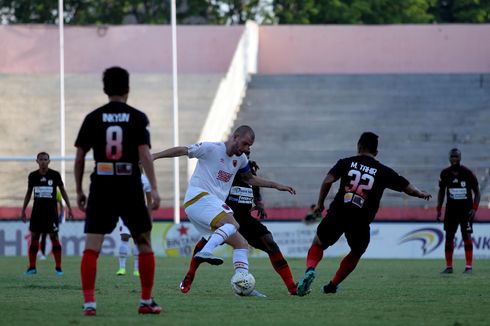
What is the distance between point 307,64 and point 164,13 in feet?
38.8

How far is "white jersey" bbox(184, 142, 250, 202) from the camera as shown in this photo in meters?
14.4

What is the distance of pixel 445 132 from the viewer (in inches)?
1580

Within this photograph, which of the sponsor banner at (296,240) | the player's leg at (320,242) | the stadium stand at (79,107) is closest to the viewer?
the player's leg at (320,242)

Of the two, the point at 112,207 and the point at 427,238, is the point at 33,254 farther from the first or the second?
the point at 427,238

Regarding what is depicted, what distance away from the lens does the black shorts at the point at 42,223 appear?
2283 cm

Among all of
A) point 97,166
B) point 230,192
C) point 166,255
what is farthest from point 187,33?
point 97,166

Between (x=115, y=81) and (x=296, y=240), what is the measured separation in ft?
68.0

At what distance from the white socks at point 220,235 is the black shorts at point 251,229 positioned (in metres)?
1.10

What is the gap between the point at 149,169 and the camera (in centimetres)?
1140

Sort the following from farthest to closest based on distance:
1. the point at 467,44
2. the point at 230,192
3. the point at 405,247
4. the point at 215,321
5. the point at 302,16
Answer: the point at 302,16 < the point at 467,44 < the point at 405,247 < the point at 230,192 < the point at 215,321

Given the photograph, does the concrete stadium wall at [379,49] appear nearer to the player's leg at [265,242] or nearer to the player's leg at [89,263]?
the player's leg at [265,242]

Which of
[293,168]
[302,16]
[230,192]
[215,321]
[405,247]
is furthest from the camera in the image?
[302,16]

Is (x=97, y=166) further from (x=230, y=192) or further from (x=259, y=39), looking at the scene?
(x=259, y=39)

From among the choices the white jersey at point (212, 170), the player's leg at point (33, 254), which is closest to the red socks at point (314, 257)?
the white jersey at point (212, 170)
